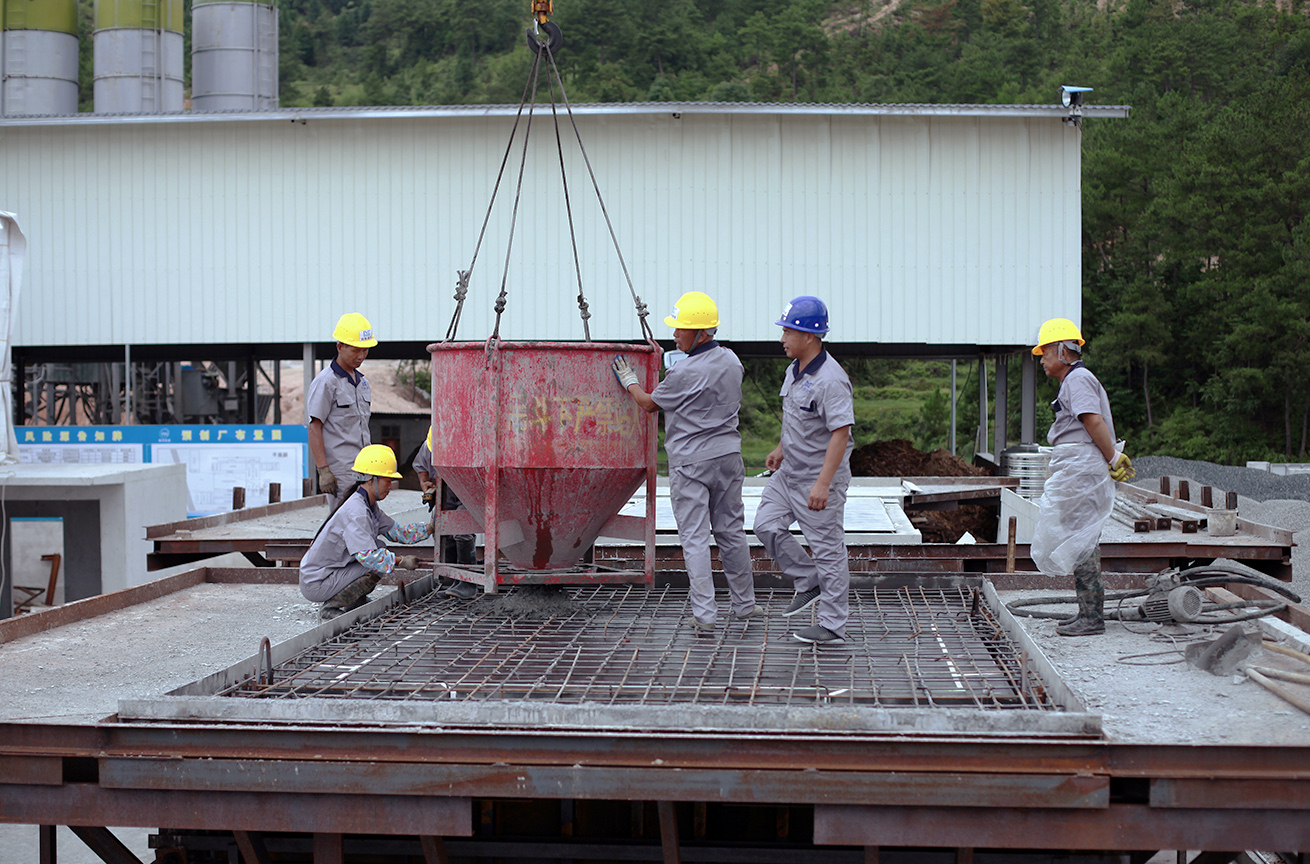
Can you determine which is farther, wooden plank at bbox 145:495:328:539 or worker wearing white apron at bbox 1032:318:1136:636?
wooden plank at bbox 145:495:328:539

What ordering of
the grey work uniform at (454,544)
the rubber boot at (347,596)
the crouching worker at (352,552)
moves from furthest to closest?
the grey work uniform at (454,544) < the rubber boot at (347,596) < the crouching worker at (352,552)

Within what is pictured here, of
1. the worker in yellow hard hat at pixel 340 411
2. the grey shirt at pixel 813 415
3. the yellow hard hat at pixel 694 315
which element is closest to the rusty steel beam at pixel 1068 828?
the grey shirt at pixel 813 415

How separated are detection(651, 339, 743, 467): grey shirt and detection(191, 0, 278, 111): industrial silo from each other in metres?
17.4

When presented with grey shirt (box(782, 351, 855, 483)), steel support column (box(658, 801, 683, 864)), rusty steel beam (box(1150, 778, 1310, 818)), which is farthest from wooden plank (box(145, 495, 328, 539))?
rusty steel beam (box(1150, 778, 1310, 818))

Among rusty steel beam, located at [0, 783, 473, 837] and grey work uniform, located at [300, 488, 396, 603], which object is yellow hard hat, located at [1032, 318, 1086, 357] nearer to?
rusty steel beam, located at [0, 783, 473, 837]

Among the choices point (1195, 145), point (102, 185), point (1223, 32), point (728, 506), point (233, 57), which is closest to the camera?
point (728, 506)

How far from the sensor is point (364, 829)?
156 inches

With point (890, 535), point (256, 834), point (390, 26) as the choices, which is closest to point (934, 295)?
point (890, 535)

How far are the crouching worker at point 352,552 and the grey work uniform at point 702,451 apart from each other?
5.14 ft

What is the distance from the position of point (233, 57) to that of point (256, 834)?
19.5 metres

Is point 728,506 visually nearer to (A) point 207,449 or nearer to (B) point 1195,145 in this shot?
(A) point 207,449

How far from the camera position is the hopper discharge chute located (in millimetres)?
6219

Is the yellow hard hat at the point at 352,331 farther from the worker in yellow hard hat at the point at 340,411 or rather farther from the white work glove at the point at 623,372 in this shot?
the white work glove at the point at 623,372

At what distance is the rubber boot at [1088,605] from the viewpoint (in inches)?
227
